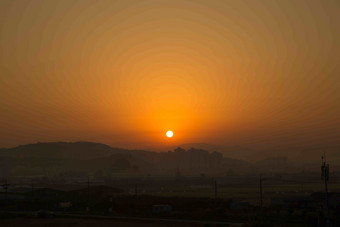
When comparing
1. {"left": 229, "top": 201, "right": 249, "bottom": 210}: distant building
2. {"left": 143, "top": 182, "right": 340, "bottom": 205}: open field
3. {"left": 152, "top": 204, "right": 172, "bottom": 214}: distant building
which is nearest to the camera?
{"left": 229, "top": 201, "right": 249, "bottom": 210}: distant building

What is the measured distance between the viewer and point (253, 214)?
1670 inches

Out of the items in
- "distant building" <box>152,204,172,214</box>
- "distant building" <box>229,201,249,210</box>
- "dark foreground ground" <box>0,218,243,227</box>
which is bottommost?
"dark foreground ground" <box>0,218,243,227</box>

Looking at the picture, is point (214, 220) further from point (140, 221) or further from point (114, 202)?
point (114, 202)

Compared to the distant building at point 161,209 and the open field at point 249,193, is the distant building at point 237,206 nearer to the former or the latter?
the distant building at point 161,209

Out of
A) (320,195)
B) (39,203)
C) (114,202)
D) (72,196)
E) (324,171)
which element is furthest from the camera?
(72,196)

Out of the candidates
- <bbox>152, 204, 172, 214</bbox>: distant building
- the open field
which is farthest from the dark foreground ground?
the open field

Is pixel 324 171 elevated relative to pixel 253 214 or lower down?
elevated

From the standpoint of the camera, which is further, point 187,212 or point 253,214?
point 187,212

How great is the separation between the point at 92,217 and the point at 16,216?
9.42m

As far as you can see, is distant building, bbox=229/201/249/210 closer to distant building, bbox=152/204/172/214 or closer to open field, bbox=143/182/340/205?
distant building, bbox=152/204/172/214

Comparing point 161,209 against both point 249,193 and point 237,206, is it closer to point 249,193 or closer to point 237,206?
point 237,206

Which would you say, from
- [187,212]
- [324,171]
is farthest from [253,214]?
[324,171]

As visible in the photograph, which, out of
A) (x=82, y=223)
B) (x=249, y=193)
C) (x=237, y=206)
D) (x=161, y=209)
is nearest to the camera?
(x=82, y=223)

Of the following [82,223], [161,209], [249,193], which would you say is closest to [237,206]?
[161,209]
